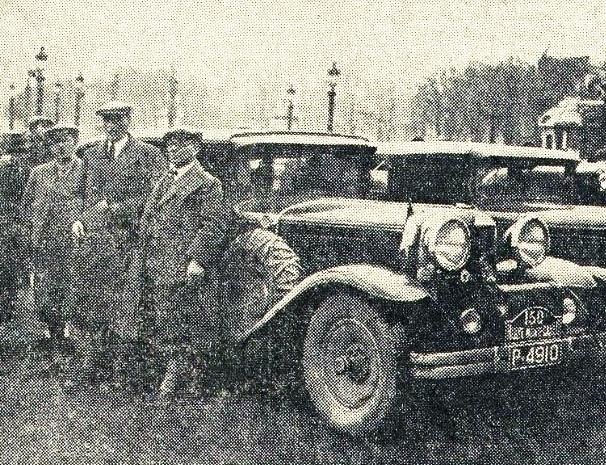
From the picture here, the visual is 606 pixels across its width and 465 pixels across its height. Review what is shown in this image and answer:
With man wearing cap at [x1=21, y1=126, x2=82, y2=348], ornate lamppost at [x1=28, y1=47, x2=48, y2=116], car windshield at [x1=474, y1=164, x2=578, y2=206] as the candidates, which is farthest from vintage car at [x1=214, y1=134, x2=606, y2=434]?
ornate lamppost at [x1=28, y1=47, x2=48, y2=116]

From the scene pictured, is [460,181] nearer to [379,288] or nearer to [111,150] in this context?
[379,288]

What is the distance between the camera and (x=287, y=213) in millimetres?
5094

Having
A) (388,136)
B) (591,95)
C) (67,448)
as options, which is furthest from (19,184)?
(388,136)

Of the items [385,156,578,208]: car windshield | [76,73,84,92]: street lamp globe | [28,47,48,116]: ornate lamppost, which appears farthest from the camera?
[76,73,84,92]: street lamp globe

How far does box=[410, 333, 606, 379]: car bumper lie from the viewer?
3.89m

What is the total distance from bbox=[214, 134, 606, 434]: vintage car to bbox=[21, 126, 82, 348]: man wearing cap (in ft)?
6.03

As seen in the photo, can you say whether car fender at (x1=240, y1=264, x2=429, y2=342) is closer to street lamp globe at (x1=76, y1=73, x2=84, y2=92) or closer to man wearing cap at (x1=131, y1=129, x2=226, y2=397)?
man wearing cap at (x1=131, y1=129, x2=226, y2=397)

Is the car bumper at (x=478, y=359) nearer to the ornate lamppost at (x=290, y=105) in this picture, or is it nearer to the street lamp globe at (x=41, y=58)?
the street lamp globe at (x=41, y=58)

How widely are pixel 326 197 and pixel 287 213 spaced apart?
0.41 meters

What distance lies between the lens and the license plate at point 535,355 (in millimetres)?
4160

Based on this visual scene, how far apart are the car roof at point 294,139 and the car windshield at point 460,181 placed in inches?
13.7

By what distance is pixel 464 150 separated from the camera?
209 inches

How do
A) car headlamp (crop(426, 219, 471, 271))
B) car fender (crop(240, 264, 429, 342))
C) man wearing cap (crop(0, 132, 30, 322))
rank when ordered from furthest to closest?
man wearing cap (crop(0, 132, 30, 322)) < car headlamp (crop(426, 219, 471, 271)) < car fender (crop(240, 264, 429, 342))

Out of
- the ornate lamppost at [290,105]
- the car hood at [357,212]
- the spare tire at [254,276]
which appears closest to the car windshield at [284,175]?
the car hood at [357,212]
